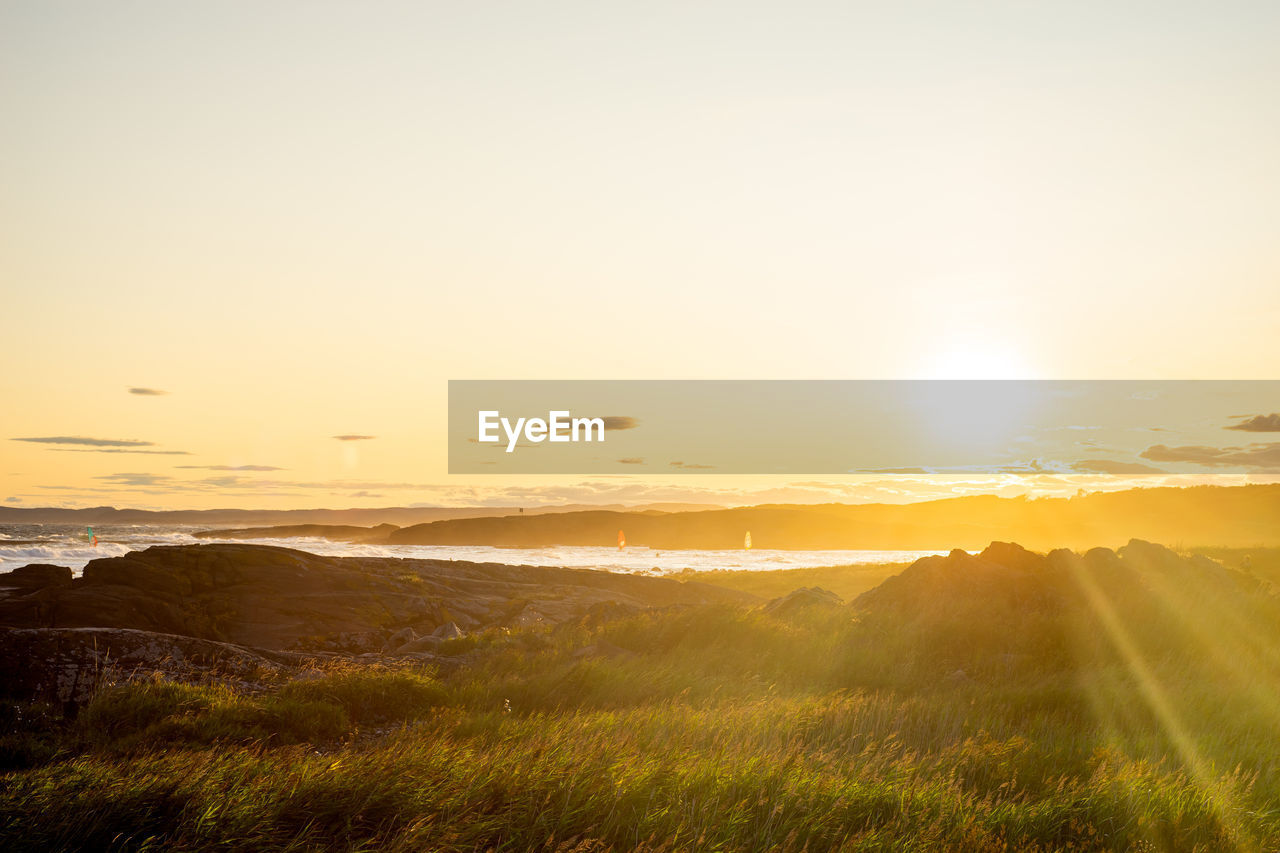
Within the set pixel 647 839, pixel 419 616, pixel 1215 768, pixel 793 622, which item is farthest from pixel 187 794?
pixel 419 616

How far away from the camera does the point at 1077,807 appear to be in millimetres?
6328

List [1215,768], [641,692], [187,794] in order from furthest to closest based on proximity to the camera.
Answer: [641,692] < [1215,768] < [187,794]

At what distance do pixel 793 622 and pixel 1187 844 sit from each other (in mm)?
11767

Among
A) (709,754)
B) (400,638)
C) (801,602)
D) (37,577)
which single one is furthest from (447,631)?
(709,754)

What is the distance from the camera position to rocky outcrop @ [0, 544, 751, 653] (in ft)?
63.5

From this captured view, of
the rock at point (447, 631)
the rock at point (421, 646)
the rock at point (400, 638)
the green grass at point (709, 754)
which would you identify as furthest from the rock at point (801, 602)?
the rock at point (400, 638)

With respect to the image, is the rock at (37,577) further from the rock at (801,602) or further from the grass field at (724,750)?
the rock at (801,602)

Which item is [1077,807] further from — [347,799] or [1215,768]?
[347,799]

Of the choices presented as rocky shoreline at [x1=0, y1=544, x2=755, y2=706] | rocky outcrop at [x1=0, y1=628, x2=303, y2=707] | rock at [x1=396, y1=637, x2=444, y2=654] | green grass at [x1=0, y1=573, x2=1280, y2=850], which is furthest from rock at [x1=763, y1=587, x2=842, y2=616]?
rocky outcrop at [x1=0, y1=628, x2=303, y2=707]

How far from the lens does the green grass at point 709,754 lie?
16.6 feet

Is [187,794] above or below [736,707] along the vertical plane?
above

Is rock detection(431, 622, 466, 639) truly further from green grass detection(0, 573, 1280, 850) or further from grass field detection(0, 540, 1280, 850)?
green grass detection(0, 573, 1280, 850)

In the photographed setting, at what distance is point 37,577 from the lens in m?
21.8

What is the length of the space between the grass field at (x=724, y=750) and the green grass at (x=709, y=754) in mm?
29
